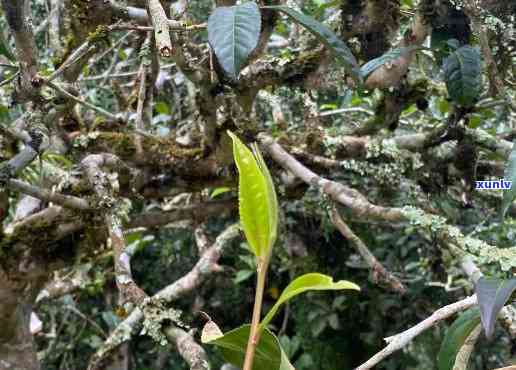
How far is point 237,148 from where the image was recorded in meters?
0.45

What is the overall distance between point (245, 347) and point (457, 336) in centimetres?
27

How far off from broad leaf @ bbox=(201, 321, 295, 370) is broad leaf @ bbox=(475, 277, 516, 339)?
19 cm

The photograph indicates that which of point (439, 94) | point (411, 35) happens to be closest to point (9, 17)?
point (411, 35)

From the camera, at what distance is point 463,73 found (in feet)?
3.34

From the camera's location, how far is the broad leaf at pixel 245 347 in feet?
1.76

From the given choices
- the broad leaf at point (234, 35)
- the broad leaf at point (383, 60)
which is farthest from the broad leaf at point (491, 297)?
the broad leaf at point (383, 60)

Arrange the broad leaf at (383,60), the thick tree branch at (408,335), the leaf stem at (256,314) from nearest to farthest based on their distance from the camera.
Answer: the leaf stem at (256,314) → the thick tree branch at (408,335) → the broad leaf at (383,60)

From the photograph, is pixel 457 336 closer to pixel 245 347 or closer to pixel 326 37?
pixel 245 347

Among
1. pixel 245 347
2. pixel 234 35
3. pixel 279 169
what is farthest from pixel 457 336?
pixel 279 169

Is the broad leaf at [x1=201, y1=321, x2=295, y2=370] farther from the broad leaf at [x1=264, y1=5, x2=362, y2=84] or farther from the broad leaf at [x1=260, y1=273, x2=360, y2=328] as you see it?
the broad leaf at [x1=264, y1=5, x2=362, y2=84]

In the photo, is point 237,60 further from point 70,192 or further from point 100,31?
point 70,192

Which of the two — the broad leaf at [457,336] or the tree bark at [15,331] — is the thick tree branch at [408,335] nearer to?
the broad leaf at [457,336]

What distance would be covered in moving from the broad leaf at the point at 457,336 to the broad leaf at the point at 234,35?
39cm

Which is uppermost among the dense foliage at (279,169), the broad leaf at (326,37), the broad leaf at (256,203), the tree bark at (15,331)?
the broad leaf at (326,37)
